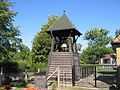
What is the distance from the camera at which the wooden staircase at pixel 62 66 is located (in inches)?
839

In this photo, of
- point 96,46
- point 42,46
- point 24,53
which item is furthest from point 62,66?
point 96,46

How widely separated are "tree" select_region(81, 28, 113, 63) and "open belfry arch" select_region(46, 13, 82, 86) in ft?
244

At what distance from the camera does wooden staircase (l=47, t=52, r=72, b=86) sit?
839 inches

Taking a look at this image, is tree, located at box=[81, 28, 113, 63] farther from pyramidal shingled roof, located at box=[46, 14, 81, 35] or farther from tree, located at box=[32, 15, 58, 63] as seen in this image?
pyramidal shingled roof, located at box=[46, 14, 81, 35]

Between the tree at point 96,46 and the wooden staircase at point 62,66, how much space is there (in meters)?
75.9

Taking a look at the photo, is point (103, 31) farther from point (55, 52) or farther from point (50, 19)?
point (55, 52)

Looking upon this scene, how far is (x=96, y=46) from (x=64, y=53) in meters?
79.8

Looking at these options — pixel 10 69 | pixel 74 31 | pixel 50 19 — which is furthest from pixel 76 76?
pixel 50 19

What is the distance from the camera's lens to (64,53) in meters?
22.3

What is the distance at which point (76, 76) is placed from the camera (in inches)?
904

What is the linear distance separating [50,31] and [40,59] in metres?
22.0

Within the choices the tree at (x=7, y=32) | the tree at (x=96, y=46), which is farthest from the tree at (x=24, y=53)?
the tree at (x=96, y=46)

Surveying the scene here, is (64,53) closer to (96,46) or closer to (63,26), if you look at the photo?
(63,26)

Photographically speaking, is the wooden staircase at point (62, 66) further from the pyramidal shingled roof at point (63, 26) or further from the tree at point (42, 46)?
the tree at point (42, 46)
